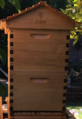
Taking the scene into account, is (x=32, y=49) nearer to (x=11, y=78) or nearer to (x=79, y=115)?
(x=11, y=78)

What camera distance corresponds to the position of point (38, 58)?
1311 mm

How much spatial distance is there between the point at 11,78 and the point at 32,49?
328 mm

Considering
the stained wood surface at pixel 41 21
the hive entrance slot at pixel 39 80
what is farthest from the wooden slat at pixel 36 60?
the stained wood surface at pixel 41 21

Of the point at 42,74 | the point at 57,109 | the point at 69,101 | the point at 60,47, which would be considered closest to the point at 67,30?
the point at 60,47

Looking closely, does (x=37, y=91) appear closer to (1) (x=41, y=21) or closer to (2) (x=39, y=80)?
(2) (x=39, y=80)

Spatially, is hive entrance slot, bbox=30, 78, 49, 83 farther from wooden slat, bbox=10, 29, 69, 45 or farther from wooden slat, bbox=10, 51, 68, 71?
wooden slat, bbox=10, 29, 69, 45

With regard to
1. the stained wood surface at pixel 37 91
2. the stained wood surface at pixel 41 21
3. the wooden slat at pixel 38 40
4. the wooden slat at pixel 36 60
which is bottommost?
the stained wood surface at pixel 37 91

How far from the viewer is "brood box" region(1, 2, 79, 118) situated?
127 centimetres

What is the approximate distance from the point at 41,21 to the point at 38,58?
1.09ft

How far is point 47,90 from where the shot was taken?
53.7 inches

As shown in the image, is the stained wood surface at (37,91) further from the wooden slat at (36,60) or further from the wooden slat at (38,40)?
the wooden slat at (38,40)

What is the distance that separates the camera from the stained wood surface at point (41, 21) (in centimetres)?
125

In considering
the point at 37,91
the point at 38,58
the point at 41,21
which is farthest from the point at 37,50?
the point at 37,91

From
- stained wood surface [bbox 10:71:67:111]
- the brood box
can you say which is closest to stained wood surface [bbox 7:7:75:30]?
the brood box
